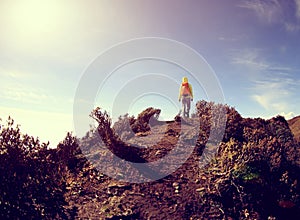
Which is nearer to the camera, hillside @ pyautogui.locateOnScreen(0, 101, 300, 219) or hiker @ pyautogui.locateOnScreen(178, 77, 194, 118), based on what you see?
hillside @ pyautogui.locateOnScreen(0, 101, 300, 219)

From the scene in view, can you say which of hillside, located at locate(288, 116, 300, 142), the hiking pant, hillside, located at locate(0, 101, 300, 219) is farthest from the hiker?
hillside, located at locate(288, 116, 300, 142)

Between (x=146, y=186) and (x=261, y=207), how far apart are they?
3.76 metres

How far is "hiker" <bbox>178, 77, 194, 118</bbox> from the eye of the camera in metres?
18.2

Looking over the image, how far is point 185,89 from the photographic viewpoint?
1823 cm

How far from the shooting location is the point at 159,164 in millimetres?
11383

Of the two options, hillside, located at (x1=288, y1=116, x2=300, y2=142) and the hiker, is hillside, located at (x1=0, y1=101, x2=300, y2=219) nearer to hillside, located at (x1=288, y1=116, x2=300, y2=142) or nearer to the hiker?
the hiker

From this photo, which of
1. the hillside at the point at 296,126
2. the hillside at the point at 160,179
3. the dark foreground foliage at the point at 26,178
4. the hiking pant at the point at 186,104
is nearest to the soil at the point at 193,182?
the hillside at the point at 160,179

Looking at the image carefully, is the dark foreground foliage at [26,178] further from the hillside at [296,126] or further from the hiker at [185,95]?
the hillside at [296,126]

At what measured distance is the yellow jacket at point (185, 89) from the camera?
18.2 metres

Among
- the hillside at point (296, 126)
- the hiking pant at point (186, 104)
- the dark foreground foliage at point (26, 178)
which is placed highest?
the hillside at point (296, 126)

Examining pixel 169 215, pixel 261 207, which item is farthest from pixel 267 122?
pixel 169 215

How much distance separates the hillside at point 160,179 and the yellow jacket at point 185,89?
4348 millimetres

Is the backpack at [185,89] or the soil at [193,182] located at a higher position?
the backpack at [185,89]

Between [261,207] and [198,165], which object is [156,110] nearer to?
[198,165]
